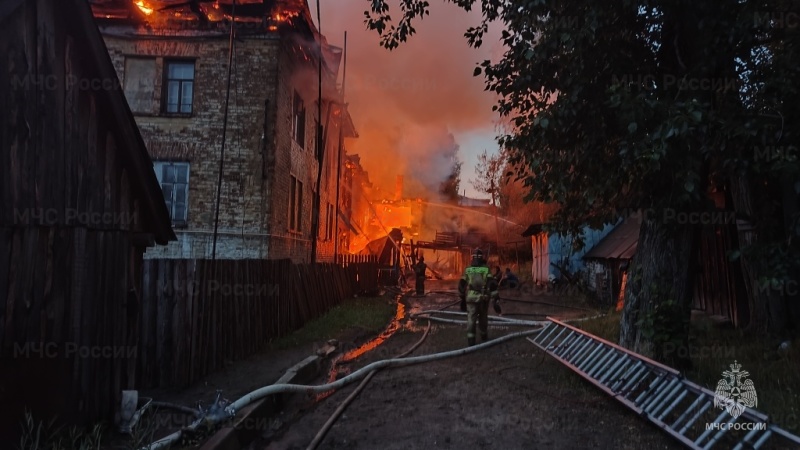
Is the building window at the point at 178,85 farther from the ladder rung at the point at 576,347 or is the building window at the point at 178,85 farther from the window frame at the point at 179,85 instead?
the ladder rung at the point at 576,347

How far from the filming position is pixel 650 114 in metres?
4.93

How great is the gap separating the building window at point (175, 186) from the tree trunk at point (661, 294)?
37.0 feet

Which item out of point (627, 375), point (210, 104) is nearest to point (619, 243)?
point (627, 375)

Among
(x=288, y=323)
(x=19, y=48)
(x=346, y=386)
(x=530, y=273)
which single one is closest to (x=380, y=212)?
(x=530, y=273)

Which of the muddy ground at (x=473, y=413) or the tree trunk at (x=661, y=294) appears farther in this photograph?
the tree trunk at (x=661, y=294)

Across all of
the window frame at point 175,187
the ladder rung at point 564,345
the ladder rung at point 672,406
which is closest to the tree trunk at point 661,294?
the ladder rung at point 564,345

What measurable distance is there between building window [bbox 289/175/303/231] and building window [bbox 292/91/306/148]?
4.53 ft

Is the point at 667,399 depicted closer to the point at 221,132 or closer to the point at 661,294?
the point at 661,294

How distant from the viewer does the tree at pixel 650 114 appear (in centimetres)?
496

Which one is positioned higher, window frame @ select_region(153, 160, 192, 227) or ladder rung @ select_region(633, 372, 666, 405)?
window frame @ select_region(153, 160, 192, 227)

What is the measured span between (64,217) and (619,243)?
610 inches

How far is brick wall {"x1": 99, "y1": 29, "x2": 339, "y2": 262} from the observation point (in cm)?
1357

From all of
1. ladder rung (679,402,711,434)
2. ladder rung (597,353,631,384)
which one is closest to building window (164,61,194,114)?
ladder rung (597,353,631,384)

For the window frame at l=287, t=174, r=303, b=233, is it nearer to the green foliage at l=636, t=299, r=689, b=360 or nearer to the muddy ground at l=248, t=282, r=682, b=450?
the muddy ground at l=248, t=282, r=682, b=450
